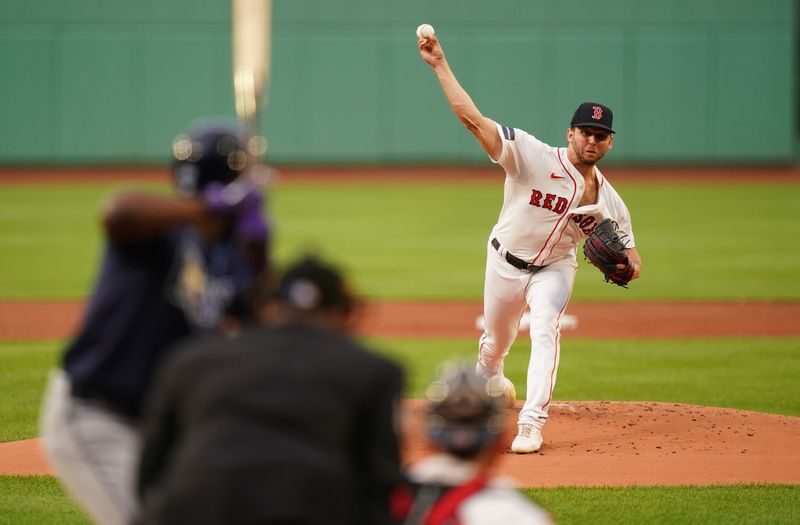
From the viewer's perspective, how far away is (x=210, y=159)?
3.49 metres

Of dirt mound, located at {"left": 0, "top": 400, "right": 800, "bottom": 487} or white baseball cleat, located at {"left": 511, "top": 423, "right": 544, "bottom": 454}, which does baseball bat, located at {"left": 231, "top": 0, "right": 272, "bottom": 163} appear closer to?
dirt mound, located at {"left": 0, "top": 400, "right": 800, "bottom": 487}

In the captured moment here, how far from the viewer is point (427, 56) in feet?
22.8

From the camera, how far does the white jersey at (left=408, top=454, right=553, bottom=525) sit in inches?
111

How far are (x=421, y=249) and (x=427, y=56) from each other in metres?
13.0

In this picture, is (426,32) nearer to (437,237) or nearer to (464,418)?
(464,418)

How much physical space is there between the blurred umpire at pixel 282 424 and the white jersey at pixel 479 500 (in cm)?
13

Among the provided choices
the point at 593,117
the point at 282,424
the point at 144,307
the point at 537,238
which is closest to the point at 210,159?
the point at 144,307

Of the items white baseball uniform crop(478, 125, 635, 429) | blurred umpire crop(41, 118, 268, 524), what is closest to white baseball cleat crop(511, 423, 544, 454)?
white baseball uniform crop(478, 125, 635, 429)

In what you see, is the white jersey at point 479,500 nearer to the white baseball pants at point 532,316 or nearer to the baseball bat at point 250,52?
the baseball bat at point 250,52

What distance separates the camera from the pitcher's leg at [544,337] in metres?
6.96

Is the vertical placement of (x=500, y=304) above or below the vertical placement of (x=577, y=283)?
above

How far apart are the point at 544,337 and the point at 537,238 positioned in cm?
65

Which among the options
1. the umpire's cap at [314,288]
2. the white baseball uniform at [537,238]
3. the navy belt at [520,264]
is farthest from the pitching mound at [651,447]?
the umpire's cap at [314,288]

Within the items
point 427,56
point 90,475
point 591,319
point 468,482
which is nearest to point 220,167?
point 90,475
